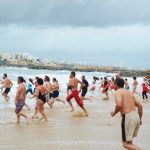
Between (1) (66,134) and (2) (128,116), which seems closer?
(2) (128,116)

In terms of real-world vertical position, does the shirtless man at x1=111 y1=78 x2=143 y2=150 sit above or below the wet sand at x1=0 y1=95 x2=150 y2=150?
above

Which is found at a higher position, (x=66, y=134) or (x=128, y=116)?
(x=128, y=116)

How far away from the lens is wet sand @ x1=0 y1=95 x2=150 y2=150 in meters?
11.1

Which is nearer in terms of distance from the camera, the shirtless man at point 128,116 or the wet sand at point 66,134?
the shirtless man at point 128,116

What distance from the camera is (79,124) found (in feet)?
50.2

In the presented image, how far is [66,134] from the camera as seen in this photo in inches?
510

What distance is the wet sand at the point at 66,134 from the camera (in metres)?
11.1

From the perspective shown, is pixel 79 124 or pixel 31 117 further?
pixel 31 117

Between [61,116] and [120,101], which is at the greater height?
[120,101]

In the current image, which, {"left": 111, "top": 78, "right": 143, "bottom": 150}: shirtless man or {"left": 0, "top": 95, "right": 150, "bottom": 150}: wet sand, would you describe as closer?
{"left": 111, "top": 78, "right": 143, "bottom": 150}: shirtless man

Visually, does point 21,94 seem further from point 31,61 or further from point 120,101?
point 31,61

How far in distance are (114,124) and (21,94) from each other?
2.94 metres

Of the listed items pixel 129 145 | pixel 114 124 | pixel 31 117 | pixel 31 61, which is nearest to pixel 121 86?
pixel 129 145

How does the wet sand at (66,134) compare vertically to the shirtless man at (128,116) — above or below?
below
